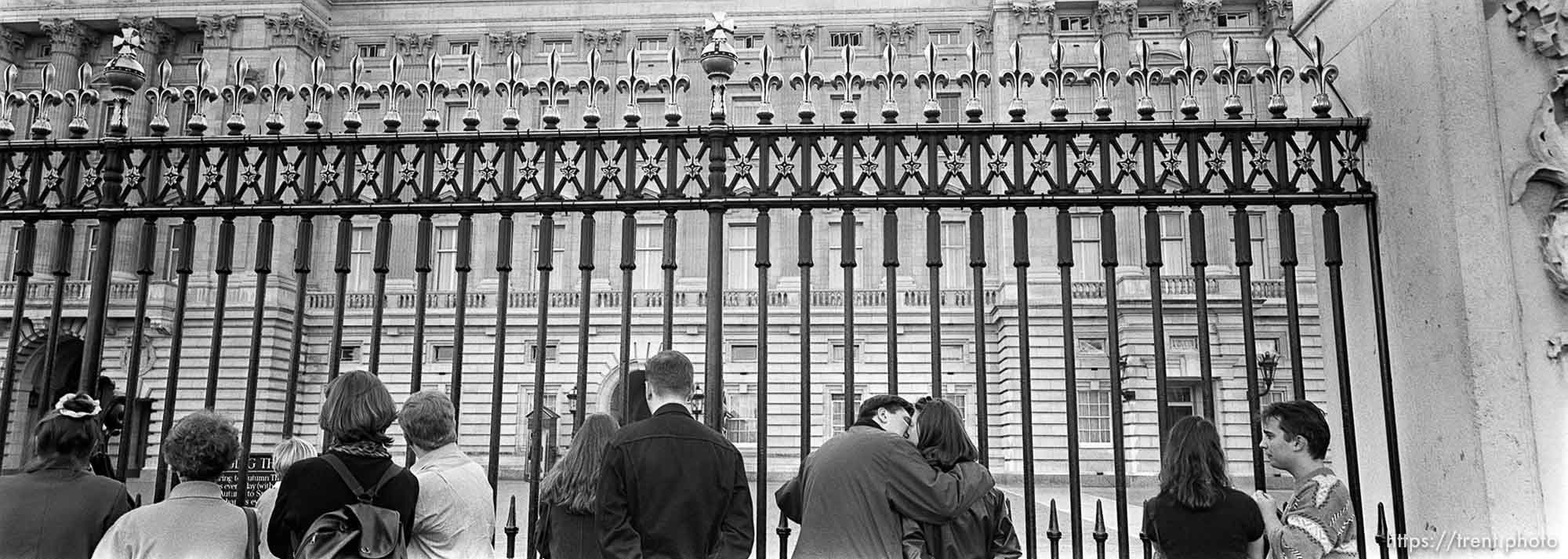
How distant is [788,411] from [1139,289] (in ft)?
28.5

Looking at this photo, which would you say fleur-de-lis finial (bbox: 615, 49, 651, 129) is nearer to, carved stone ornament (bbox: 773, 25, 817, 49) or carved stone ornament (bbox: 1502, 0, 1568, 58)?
carved stone ornament (bbox: 1502, 0, 1568, 58)

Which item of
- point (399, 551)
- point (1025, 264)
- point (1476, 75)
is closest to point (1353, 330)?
point (1476, 75)

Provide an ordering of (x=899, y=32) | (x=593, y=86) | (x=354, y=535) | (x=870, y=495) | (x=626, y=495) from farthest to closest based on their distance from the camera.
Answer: (x=899, y=32) < (x=593, y=86) < (x=870, y=495) < (x=626, y=495) < (x=354, y=535)

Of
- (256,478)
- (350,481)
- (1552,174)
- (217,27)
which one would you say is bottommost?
(256,478)

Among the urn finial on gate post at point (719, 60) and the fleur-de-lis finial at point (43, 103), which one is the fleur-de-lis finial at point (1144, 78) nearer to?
the urn finial on gate post at point (719, 60)

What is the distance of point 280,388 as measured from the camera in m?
26.3

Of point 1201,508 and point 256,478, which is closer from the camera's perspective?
point 1201,508

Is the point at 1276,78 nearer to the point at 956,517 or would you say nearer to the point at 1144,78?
the point at 1144,78

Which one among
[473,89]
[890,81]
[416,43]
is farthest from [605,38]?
[890,81]

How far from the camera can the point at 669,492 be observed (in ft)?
11.6

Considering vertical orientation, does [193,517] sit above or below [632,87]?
below

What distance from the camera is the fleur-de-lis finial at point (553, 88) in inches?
178

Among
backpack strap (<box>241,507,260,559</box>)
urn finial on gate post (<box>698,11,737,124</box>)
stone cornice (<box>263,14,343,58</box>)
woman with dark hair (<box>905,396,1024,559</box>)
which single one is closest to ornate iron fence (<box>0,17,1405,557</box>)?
urn finial on gate post (<box>698,11,737,124</box>)

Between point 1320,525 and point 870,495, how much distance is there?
1.46m
